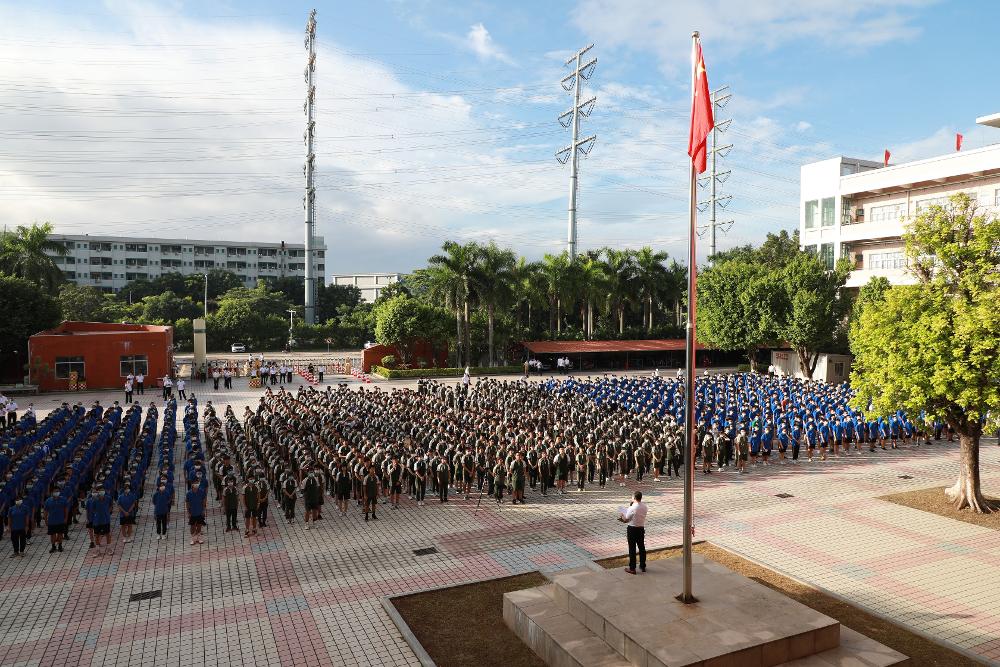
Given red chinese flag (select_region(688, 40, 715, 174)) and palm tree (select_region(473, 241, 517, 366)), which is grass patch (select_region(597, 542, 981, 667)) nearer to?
red chinese flag (select_region(688, 40, 715, 174))

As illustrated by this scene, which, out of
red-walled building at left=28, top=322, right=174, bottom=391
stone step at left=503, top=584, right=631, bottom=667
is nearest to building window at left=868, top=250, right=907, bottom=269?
stone step at left=503, top=584, right=631, bottom=667

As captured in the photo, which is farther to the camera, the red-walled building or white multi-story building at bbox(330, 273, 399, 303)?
white multi-story building at bbox(330, 273, 399, 303)

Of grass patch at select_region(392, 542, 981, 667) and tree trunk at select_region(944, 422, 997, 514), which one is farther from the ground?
tree trunk at select_region(944, 422, 997, 514)

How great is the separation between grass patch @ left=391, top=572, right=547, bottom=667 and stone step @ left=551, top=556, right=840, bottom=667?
3.02ft

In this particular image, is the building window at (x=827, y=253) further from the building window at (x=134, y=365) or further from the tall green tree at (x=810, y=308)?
the building window at (x=134, y=365)

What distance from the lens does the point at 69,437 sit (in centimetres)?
1855

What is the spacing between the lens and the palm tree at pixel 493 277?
134 feet

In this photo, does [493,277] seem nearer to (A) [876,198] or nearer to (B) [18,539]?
(A) [876,198]

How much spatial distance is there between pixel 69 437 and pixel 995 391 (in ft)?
74.9

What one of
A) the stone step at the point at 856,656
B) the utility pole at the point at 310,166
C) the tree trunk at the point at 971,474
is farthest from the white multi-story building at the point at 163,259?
the stone step at the point at 856,656

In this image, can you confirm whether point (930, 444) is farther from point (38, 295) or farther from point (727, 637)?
point (38, 295)

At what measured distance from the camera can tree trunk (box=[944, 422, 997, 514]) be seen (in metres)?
13.9

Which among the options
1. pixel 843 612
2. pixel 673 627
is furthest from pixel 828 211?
pixel 673 627

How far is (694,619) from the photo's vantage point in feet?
26.0
